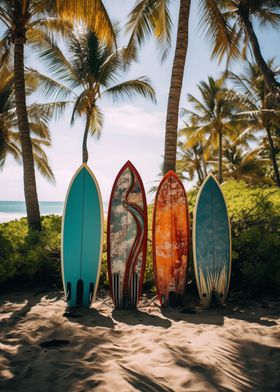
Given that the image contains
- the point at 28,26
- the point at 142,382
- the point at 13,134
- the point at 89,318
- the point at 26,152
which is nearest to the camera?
the point at 142,382

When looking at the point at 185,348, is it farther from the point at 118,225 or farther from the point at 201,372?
the point at 118,225

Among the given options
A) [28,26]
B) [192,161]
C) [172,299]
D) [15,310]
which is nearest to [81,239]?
[15,310]

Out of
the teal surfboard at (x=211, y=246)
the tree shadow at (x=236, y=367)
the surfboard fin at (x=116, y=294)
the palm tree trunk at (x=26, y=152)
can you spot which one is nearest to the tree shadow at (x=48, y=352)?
→ the surfboard fin at (x=116, y=294)

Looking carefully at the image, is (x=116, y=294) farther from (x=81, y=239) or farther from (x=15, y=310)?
(x=15, y=310)

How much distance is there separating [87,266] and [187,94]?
1690 cm

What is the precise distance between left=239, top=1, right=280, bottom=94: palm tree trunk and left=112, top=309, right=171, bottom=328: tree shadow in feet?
27.3

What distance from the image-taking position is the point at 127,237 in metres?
3.65

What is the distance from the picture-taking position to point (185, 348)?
2375 millimetres

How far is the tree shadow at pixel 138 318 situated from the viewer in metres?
2.99

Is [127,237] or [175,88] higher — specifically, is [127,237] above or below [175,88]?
below

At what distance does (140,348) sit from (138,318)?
0.77 meters

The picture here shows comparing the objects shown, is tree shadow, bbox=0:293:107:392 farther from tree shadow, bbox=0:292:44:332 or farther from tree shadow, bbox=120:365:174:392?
tree shadow, bbox=120:365:174:392

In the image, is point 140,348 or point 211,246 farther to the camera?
point 211,246

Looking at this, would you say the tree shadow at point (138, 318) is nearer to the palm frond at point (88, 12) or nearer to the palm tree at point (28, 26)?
the palm tree at point (28, 26)
